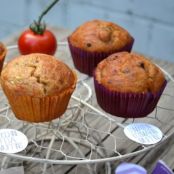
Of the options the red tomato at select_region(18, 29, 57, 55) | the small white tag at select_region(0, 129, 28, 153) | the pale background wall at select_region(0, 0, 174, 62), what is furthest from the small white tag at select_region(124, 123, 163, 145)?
the pale background wall at select_region(0, 0, 174, 62)

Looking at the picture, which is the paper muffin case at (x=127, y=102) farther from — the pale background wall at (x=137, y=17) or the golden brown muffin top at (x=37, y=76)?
the pale background wall at (x=137, y=17)

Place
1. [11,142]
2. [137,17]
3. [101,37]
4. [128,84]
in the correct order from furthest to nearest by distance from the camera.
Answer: [137,17] → [101,37] → [128,84] → [11,142]

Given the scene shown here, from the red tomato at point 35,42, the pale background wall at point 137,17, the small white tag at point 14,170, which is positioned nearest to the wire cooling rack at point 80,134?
the small white tag at point 14,170

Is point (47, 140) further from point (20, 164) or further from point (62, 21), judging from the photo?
point (62, 21)

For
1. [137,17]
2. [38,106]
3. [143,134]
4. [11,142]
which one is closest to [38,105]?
[38,106]

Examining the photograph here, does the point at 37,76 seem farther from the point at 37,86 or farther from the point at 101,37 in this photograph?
the point at 101,37

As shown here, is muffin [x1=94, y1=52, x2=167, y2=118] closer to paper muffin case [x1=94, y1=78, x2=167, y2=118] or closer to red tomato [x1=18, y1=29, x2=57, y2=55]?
paper muffin case [x1=94, y1=78, x2=167, y2=118]

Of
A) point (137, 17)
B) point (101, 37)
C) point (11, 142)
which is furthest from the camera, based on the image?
point (137, 17)
